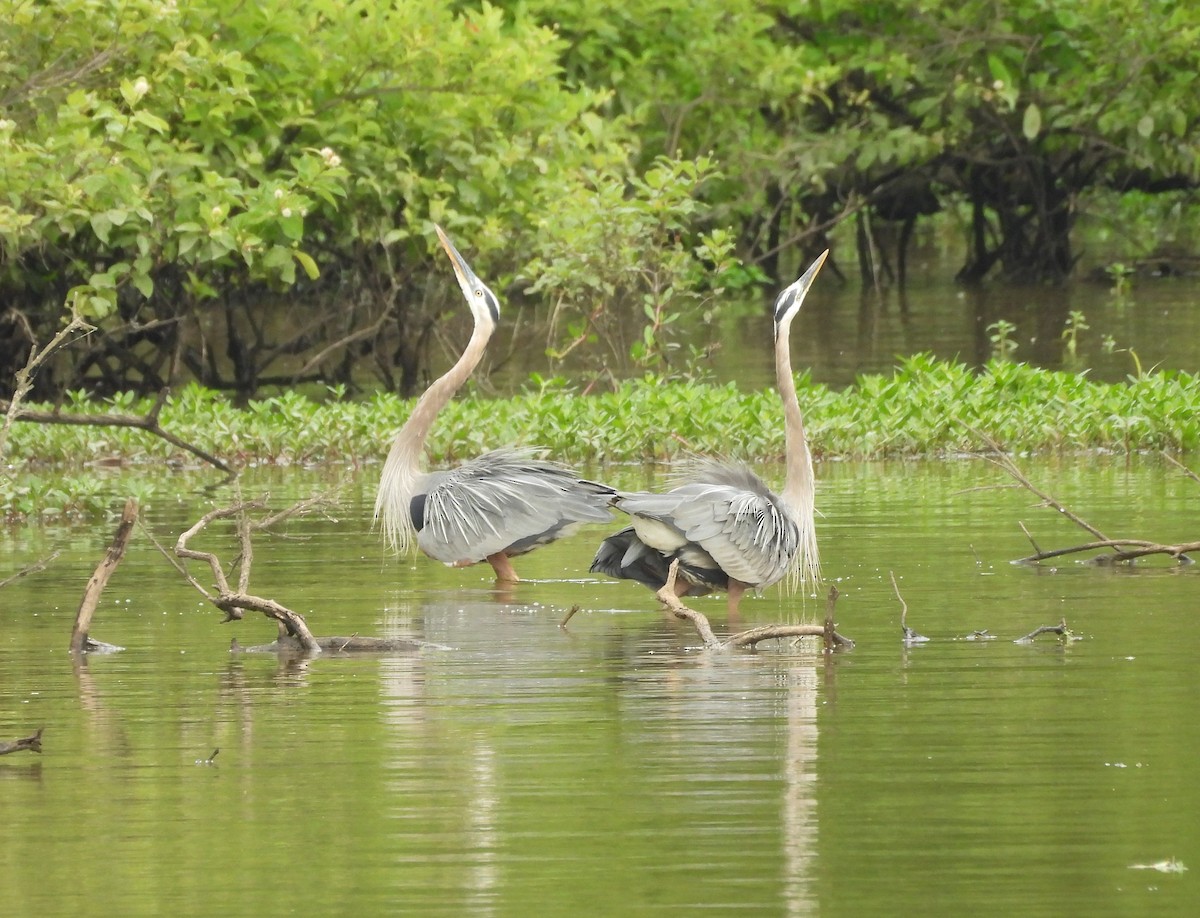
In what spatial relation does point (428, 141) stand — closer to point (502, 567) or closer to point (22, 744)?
point (502, 567)

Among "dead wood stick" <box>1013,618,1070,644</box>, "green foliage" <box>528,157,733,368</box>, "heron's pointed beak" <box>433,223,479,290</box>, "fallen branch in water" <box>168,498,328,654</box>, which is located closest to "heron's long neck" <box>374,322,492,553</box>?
"heron's pointed beak" <box>433,223,479,290</box>

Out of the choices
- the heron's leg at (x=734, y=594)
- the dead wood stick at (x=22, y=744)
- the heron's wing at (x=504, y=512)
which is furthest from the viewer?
the heron's wing at (x=504, y=512)

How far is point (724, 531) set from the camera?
9.66 meters

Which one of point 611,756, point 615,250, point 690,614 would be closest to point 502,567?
point 690,614

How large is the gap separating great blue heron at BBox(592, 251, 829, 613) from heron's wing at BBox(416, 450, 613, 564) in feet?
3.10

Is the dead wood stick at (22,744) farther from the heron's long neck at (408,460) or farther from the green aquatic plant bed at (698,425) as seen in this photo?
the green aquatic plant bed at (698,425)

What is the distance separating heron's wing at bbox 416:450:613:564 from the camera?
11133 millimetres

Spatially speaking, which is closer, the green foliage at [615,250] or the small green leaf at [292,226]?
the small green leaf at [292,226]

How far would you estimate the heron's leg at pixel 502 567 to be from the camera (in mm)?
11258

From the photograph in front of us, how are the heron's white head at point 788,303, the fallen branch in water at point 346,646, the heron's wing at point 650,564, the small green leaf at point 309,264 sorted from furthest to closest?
1. the small green leaf at point 309,264
2. the heron's white head at point 788,303
3. the heron's wing at point 650,564
4. the fallen branch in water at point 346,646

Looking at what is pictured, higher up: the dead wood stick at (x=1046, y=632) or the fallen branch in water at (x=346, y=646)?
the dead wood stick at (x=1046, y=632)

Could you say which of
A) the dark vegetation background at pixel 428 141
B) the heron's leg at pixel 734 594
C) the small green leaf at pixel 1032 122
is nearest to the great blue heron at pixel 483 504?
the heron's leg at pixel 734 594

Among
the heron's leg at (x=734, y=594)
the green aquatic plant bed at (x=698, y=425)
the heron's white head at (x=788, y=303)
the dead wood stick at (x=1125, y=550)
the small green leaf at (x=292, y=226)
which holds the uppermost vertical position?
the small green leaf at (x=292, y=226)

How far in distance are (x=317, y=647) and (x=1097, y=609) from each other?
315 centimetres
